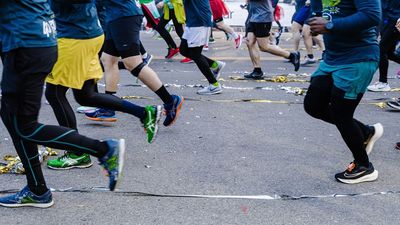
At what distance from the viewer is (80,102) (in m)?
4.72

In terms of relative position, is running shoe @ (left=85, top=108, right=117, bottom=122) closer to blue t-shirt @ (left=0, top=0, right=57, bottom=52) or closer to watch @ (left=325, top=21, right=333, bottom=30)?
blue t-shirt @ (left=0, top=0, right=57, bottom=52)

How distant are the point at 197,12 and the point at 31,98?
14.0ft

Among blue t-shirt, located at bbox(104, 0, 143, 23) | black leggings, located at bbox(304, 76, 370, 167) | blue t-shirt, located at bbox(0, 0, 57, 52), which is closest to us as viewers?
blue t-shirt, located at bbox(0, 0, 57, 52)

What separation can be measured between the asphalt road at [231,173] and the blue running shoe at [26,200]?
5 cm

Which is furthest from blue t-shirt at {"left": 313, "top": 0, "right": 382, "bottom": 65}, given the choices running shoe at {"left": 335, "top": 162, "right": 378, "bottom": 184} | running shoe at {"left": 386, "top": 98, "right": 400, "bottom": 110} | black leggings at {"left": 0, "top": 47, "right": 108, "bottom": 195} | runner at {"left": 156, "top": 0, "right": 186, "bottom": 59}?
runner at {"left": 156, "top": 0, "right": 186, "bottom": 59}

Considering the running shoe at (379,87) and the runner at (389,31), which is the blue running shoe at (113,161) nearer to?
the runner at (389,31)

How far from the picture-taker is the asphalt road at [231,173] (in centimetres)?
352

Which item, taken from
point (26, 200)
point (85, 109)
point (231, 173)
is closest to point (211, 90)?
point (85, 109)

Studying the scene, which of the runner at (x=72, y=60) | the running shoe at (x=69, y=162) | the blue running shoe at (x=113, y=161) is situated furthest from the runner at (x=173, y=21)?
the blue running shoe at (x=113, y=161)

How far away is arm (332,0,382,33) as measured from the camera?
12.1 ft

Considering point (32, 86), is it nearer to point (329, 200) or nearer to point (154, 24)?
Result: point (329, 200)

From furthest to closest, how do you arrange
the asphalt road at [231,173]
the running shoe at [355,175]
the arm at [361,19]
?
the running shoe at [355,175] → the arm at [361,19] → the asphalt road at [231,173]

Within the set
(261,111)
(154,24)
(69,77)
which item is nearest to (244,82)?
(261,111)

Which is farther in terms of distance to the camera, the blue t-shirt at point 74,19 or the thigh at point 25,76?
the blue t-shirt at point 74,19
